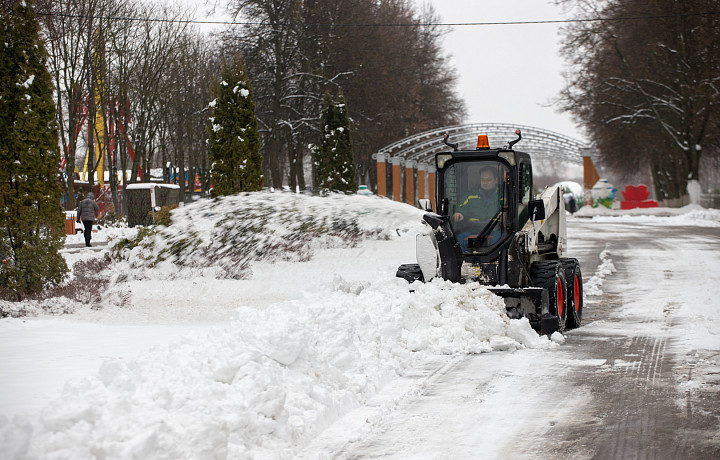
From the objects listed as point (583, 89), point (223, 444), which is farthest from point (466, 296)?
point (583, 89)

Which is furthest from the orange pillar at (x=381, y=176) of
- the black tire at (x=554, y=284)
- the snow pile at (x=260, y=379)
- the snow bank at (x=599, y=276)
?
the snow pile at (x=260, y=379)

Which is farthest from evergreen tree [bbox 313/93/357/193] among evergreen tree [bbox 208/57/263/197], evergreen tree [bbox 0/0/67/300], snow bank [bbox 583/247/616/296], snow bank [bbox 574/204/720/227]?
evergreen tree [bbox 0/0/67/300]

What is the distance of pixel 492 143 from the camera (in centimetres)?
4009

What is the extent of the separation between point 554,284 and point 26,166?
7975 mm

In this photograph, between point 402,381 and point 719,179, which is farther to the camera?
point 719,179

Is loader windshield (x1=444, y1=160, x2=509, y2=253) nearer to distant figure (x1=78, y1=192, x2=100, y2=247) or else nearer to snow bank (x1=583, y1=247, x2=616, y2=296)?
snow bank (x1=583, y1=247, x2=616, y2=296)

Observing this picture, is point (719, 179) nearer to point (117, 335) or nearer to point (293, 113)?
point (293, 113)

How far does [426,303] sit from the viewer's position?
30.5 feet

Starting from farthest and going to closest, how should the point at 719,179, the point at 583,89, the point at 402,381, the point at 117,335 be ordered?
1. the point at 719,179
2. the point at 583,89
3. the point at 117,335
4. the point at 402,381

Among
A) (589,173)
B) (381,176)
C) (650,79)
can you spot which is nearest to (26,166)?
(381,176)

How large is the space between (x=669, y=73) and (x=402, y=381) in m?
39.5

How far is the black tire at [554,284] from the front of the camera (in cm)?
990

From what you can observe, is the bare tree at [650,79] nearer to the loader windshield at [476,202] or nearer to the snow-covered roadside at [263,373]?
the loader windshield at [476,202]

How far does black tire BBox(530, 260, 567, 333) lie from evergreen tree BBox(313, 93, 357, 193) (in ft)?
86.0
